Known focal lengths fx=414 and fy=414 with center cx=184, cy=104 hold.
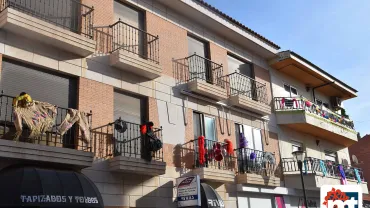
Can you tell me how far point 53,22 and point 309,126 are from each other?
14.1m

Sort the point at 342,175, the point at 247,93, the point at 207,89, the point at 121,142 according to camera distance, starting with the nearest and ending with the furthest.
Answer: the point at 121,142
the point at 207,89
the point at 247,93
the point at 342,175

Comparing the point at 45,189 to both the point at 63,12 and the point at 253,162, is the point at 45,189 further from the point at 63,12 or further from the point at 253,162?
the point at 253,162

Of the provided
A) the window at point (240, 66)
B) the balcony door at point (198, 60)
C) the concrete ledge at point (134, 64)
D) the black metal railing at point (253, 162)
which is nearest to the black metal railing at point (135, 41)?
the concrete ledge at point (134, 64)

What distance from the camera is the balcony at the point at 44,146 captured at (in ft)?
32.1

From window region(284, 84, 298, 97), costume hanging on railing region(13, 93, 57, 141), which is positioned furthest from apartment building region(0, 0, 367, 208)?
window region(284, 84, 298, 97)

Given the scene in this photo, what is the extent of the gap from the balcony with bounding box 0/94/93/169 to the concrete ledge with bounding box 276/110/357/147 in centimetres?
1168

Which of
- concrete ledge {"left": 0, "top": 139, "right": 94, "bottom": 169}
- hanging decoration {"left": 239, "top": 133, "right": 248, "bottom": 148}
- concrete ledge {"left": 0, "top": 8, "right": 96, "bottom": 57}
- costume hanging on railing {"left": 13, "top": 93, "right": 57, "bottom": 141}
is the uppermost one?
concrete ledge {"left": 0, "top": 8, "right": 96, "bottom": 57}

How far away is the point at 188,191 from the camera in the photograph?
43.9 feet

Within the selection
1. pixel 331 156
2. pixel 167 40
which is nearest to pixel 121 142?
pixel 167 40

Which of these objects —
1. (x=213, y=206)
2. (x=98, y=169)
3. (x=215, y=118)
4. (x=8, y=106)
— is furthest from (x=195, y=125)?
(x=8, y=106)

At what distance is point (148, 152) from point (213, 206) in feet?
9.47

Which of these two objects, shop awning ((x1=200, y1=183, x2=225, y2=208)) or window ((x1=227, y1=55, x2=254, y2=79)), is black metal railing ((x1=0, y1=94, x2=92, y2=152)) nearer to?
shop awning ((x1=200, y1=183, x2=225, y2=208))

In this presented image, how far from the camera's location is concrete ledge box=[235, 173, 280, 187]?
16.5 metres

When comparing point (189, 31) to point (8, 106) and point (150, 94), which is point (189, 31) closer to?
point (150, 94)
